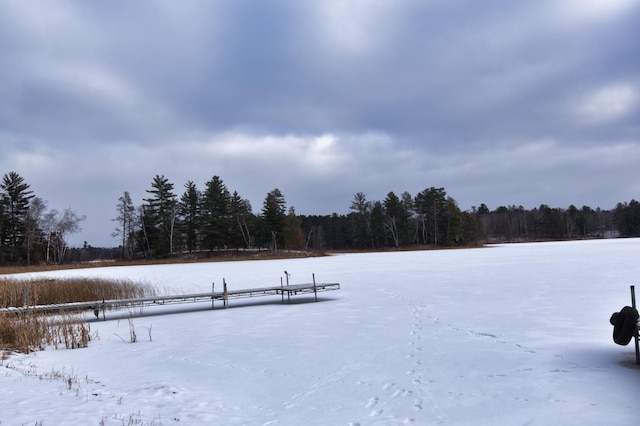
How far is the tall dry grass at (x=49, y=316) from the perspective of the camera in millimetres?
8052

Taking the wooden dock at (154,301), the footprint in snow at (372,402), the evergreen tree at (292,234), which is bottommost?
the footprint in snow at (372,402)

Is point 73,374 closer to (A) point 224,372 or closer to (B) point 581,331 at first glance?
(A) point 224,372

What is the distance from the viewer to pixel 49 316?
39.1ft

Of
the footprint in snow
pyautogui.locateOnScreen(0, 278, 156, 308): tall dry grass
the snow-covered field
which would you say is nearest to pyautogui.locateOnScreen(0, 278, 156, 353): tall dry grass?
pyautogui.locateOnScreen(0, 278, 156, 308): tall dry grass

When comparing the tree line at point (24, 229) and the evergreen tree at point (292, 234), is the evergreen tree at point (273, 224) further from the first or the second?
the tree line at point (24, 229)

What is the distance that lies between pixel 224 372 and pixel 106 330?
5.51 m

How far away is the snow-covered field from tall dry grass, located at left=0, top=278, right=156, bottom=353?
0.48 meters

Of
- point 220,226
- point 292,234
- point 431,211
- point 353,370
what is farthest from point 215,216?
point 353,370

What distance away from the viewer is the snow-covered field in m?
4.24

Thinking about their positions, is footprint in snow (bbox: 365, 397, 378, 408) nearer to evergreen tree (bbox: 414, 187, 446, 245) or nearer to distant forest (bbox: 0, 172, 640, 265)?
distant forest (bbox: 0, 172, 640, 265)

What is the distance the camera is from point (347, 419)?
4164 mm

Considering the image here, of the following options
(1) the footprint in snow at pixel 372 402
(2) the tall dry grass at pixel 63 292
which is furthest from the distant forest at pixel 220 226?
(1) the footprint in snow at pixel 372 402

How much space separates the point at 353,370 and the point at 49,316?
9.76 metres

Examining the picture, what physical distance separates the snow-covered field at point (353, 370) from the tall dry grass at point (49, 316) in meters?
0.48
